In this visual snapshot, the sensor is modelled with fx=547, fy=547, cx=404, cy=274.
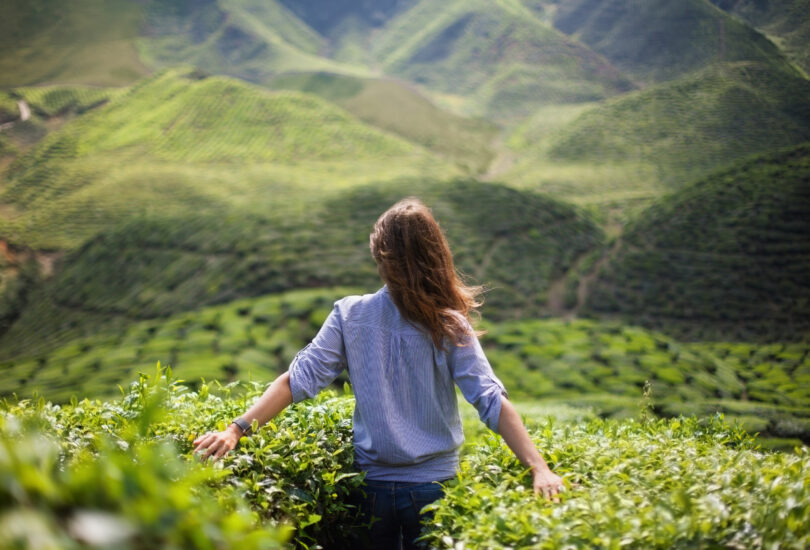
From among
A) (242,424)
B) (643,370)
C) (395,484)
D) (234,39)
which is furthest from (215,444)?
(234,39)

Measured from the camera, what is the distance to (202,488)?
1391 millimetres

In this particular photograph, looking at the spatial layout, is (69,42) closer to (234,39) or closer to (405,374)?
(234,39)

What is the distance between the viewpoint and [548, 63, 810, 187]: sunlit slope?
1402cm

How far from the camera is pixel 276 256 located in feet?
37.9

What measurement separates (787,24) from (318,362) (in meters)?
16.6

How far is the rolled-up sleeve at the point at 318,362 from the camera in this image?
191 cm

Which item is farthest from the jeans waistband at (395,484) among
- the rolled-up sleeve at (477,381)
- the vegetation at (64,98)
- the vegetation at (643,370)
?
the vegetation at (64,98)

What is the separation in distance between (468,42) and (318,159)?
1277 cm

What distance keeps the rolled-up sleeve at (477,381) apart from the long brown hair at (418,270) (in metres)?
0.05

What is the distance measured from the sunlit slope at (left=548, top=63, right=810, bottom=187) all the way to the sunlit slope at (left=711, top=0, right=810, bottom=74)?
68 centimetres

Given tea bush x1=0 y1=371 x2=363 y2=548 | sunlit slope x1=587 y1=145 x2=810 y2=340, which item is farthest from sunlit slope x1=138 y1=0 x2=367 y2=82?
tea bush x1=0 y1=371 x2=363 y2=548

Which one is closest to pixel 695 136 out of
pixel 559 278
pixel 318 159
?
pixel 559 278

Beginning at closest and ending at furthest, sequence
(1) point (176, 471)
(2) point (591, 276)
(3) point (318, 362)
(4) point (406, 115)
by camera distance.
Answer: (1) point (176, 471) → (3) point (318, 362) → (2) point (591, 276) → (4) point (406, 115)

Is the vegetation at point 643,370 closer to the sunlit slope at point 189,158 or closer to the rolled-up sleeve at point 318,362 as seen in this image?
the rolled-up sleeve at point 318,362
